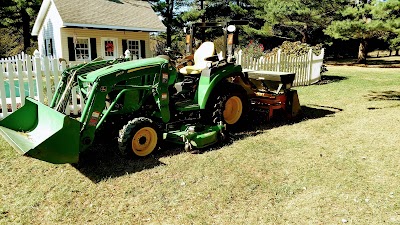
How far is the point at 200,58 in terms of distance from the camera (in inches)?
243

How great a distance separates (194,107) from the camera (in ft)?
17.3

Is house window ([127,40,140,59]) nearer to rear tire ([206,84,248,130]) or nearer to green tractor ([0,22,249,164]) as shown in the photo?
green tractor ([0,22,249,164])

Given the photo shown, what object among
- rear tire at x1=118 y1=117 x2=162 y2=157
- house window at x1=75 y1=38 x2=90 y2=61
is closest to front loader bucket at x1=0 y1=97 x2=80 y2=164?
rear tire at x1=118 y1=117 x2=162 y2=157

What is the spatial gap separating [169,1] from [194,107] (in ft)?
79.1

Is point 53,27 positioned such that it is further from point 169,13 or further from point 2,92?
point 2,92

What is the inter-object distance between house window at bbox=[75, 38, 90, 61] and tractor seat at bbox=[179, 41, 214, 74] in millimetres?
13865

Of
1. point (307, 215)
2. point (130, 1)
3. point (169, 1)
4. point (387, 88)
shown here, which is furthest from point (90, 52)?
point (307, 215)

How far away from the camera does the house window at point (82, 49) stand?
18.3 meters

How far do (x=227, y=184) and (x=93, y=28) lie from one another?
16.5 meters

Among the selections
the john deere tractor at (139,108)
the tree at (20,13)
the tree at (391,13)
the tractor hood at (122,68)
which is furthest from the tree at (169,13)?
the tractor hood at (122,68)

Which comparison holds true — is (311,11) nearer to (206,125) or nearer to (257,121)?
(257,121)

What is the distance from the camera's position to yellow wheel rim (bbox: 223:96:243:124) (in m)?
5.83

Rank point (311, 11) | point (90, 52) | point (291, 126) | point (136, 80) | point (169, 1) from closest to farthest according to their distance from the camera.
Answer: point (136, 80) → point (291, 126) → point (90, 52) → point (311, 11) → point (169, 1)

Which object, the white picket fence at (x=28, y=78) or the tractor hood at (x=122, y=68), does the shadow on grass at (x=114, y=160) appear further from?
the white picket fence at (x=28, y=78)
